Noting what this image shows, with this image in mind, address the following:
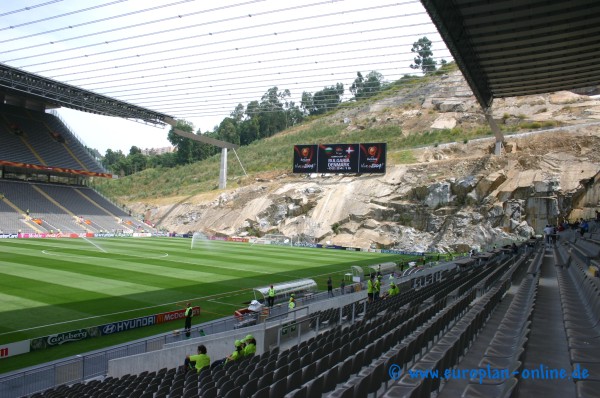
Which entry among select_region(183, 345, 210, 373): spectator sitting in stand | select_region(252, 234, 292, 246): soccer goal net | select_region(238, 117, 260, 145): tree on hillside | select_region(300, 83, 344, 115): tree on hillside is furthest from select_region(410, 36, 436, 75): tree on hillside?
select_region(238, 117, 260, 145): tree on hillside

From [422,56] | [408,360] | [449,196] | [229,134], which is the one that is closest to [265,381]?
[408,360]

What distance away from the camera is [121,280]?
2528 cm

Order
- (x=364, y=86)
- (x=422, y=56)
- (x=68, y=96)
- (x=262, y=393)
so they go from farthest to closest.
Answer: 1. (x=364, y=86)
2. (x=68, y=96)
3. (x=422, y=56)
4. (x=262, y=393)

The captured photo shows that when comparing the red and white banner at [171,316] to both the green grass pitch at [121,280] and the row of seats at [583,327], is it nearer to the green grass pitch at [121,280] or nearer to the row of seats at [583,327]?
the green grass pitch at [121,280]

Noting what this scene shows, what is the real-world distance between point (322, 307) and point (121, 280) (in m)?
13.3

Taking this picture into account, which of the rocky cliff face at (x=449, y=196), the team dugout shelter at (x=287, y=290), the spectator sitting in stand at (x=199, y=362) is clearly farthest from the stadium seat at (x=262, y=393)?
the rocky cliff face at (x=449, y=196)

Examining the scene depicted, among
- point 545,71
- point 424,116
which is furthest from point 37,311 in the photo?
point 424,116

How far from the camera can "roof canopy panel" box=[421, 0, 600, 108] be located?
20797mm

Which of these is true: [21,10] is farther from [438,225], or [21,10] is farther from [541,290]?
[438,225]

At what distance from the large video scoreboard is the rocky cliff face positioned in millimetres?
3049

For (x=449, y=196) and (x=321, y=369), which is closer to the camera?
(x=321, y=369)

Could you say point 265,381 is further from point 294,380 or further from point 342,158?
point 342,158

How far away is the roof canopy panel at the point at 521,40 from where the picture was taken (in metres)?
20.8

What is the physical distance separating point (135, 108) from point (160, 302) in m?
42.4
